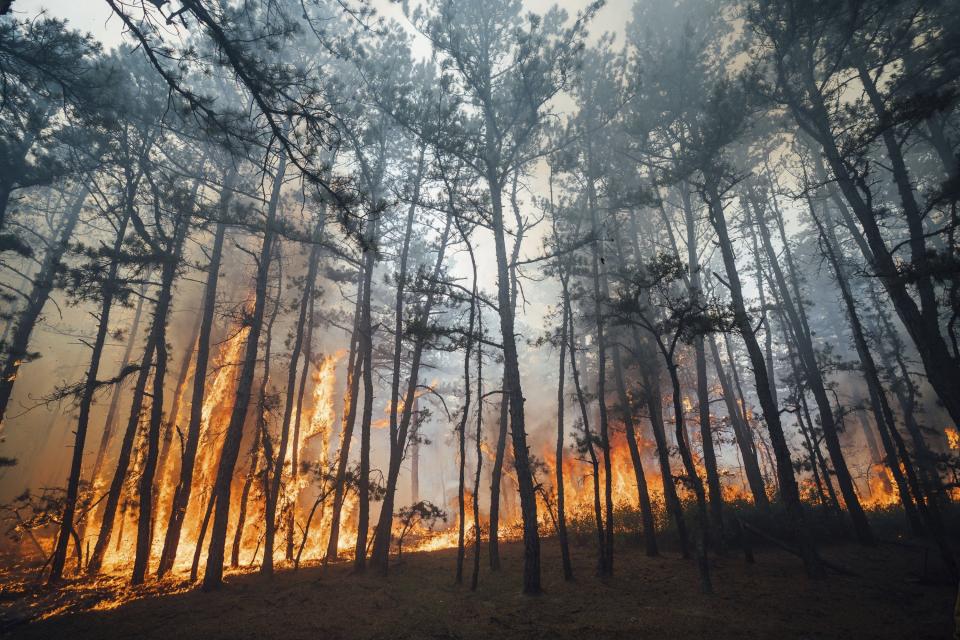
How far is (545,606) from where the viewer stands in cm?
759

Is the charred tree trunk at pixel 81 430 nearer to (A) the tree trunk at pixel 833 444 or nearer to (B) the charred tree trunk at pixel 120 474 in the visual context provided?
(B) the charred tree trunk at pixel 120 474

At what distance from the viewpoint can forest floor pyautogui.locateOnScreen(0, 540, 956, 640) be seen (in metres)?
6.44

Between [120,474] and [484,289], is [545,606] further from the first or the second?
[120,474]

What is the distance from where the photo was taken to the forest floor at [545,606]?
6.44m

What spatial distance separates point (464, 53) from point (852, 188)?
34.4ft

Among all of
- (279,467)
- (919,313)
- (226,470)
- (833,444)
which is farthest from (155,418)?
(833,444)

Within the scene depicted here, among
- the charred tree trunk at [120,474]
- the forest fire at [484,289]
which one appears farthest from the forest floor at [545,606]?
the charred tree trunk at [120,474]

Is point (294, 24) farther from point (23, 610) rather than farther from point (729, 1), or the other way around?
point (729, 1)

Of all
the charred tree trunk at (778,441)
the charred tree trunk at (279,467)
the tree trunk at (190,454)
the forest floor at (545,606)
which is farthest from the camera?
the tree trunk at (190,454)

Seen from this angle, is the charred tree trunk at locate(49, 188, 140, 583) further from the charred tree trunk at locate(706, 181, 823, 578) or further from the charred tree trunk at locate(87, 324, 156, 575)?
the charred tree trunk at locate(706, 181, 823, 578)

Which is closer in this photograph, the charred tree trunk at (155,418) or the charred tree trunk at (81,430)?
the charred tree trunk at (155,418)

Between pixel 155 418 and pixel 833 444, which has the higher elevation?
pixel 155 418

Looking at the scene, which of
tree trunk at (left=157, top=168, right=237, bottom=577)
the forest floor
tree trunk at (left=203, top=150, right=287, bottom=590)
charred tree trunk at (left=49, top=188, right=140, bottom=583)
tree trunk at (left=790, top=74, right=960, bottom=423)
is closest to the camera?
the forest floor

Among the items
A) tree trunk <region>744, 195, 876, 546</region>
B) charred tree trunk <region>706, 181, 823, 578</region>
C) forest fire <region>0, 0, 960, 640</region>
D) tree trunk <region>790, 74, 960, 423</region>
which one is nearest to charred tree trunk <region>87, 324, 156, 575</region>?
forest fire <region>0, 0, 960, 640</region>
